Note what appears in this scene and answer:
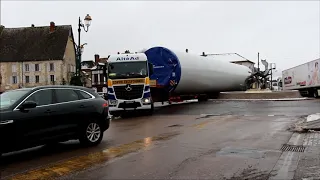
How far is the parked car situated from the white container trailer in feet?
94.0

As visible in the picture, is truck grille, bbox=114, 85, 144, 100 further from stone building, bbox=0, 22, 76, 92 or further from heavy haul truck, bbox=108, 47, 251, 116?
stone building, bbox=0, 22, 76, 92

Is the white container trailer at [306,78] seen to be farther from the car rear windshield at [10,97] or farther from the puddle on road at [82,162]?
the car rear windshield at [10,97]

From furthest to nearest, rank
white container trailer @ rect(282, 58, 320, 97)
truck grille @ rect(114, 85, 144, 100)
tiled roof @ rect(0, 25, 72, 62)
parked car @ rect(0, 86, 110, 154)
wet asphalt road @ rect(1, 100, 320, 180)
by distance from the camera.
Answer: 1. tiled roof @ rect(0, 25, 72, 62)
2. white container trailer @ rect(282, 58, 320, 97)
3. truck grille @ rect(114, 85, 144, 100)
4. parked car @ rect(0, 86, 110, 154)
5. wet asphalt road @ rect(1, 100, 320, 180)

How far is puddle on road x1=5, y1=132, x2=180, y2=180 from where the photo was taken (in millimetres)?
6801

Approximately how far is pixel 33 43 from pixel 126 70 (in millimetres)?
66954

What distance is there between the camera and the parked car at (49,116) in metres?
7.98

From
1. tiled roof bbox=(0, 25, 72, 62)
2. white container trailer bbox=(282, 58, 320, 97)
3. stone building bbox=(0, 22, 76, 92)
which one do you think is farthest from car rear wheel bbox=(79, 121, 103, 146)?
tiled roof bbox=(0, 25, 72, 62)

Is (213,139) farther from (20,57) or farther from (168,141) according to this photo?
(20,57)

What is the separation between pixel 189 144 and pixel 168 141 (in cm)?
81

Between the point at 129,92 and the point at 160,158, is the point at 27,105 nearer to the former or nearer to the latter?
the point at 160,158

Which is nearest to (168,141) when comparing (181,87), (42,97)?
(42,97)

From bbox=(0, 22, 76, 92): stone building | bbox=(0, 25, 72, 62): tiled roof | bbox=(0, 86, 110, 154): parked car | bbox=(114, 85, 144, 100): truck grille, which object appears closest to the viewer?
bbox=(0, 86, 110, 154): parked car

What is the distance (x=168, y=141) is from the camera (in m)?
10.6

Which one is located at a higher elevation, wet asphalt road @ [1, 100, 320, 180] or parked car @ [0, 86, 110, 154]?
parked car @ [0, 86, 110, 154]
